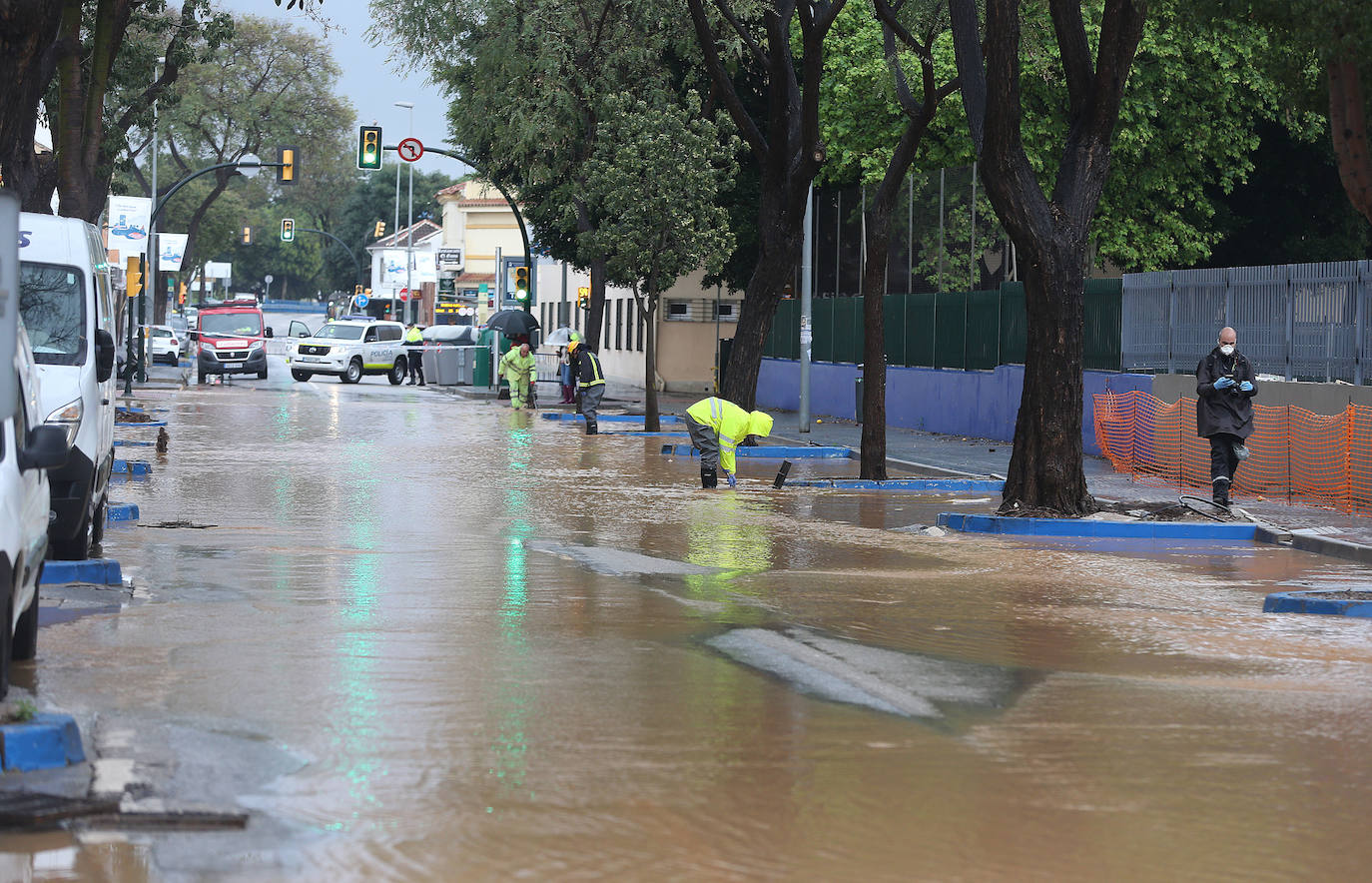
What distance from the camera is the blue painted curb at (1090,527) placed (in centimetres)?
1703

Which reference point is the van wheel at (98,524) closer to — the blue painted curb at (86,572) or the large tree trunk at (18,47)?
the blue painted curb at (86,572)

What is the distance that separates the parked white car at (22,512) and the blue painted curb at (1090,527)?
10.3 meters

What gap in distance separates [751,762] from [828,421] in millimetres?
31458

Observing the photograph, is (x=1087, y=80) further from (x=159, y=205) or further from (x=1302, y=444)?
(x=159, y=205)

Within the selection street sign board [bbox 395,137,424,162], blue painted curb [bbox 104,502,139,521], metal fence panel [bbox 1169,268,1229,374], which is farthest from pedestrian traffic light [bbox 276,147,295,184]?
blue painted curb [bbox 104,502,139,521]

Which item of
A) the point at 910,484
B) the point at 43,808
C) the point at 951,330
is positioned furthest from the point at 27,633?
the point at 951,330

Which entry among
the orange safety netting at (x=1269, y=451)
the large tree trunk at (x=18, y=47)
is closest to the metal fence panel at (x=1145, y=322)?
the orange safety netting at (x=1269, y=451)

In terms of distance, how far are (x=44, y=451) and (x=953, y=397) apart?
27.1 m

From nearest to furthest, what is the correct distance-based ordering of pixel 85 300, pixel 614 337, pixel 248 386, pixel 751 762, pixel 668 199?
pixel 751 762 → pixel 85 300 → pixel 668 199 → pixel 248 386 → pixel 614 337

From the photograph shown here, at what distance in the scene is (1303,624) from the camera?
37.7 ft

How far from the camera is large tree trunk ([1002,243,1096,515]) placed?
18.0m

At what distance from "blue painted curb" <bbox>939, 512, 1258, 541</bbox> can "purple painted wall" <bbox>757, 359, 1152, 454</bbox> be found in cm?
904

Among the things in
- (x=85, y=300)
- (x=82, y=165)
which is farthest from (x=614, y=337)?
(x=85, y=300)

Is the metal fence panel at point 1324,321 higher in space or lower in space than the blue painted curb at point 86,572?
higher
